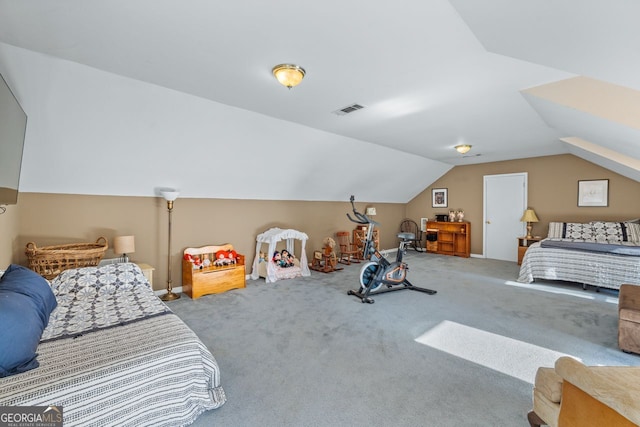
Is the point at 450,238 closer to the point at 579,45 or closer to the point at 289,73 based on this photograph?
the point at 579,45

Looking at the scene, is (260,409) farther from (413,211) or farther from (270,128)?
(413,211)

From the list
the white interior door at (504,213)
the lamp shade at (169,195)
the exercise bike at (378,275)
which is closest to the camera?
the lamp shade at (169,195)

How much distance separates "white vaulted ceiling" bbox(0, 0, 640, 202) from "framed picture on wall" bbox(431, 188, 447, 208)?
134 inches

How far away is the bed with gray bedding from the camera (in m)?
4.23

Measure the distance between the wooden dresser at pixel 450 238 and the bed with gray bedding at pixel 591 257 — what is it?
2077 mm

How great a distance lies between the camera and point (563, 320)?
331cm

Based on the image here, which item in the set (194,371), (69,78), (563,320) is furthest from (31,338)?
(563,320)

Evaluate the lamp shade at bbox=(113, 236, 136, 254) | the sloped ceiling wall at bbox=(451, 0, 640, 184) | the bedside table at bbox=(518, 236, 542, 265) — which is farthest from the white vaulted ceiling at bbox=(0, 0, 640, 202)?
the bedside table at bbox=(518, 236, 542, 265)

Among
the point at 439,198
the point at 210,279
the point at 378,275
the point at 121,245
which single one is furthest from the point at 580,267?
the point at 121,245

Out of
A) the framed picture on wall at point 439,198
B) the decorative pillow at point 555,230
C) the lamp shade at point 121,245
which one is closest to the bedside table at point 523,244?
the decorative pillow at point 555,230

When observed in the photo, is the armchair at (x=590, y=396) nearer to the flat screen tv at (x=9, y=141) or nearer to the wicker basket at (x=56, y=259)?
the flat screen tv at (x=9, y=141)

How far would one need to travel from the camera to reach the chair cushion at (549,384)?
1.34 metres

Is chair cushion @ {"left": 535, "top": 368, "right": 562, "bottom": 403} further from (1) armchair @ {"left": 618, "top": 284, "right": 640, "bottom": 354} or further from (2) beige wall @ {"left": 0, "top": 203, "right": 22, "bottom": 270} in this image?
(2) beige wall @ {"left": 0, "top": 203, "right": 22, "bottom": 270}

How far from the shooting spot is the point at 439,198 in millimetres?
8188
